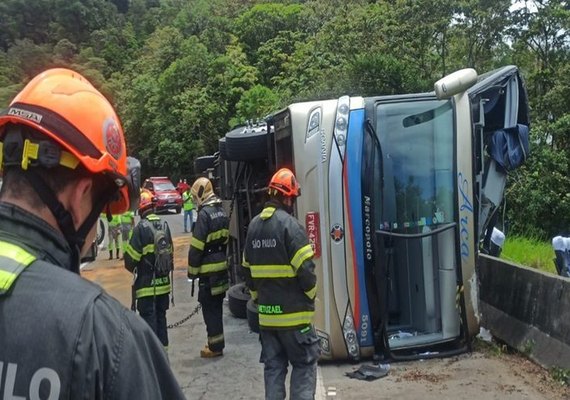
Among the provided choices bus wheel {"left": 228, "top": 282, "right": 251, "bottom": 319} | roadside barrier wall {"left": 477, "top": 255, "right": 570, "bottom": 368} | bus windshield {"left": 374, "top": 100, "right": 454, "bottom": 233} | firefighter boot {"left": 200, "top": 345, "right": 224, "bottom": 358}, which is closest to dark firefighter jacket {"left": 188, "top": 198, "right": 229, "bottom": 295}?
firefighter boot {"left": 200, "top": 345, "right": 224, "bottom": 358}

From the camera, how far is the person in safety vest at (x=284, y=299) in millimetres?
4629

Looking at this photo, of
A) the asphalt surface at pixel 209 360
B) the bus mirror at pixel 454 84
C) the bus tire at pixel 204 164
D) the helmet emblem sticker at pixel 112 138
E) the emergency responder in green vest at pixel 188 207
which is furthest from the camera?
the emergency responder in green vest at pixel 188 207

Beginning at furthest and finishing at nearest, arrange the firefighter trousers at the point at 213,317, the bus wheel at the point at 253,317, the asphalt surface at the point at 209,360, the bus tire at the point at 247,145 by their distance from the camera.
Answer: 1. the bus tire at the point at 247,145
2. the bus wheel at the point at 253,317
3. the firefighter trousers at the point at 213,317
4. the asphalt surface at the point at 209,360

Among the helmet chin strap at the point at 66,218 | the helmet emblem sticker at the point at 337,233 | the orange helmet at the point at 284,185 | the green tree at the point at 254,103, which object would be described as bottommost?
the helmet emblem sticker at the point at 337,233

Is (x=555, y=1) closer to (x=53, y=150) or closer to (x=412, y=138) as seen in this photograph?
(x=412, y=138)

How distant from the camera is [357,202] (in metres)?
6.09

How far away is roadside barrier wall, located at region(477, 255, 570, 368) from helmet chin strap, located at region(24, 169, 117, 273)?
4.92 metres

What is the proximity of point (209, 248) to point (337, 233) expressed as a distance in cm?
166

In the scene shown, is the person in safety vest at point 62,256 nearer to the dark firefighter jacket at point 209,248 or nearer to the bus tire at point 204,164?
the dark firefighter jacket at point 209,248

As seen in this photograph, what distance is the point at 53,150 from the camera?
138cm

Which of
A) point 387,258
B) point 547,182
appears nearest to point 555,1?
point 547,182

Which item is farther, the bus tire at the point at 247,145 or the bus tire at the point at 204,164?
the bus tire at the point at 204,164

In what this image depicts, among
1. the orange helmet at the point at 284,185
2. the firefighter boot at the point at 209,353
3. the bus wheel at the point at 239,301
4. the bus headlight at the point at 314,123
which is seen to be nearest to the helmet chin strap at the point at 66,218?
the orange helmet at the point at 284,185

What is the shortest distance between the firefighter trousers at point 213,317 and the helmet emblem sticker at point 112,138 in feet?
17.9
